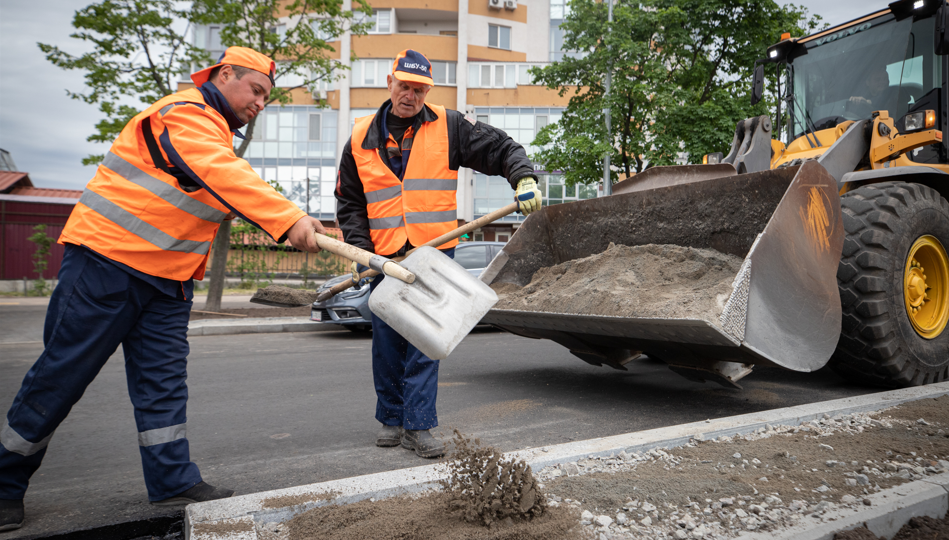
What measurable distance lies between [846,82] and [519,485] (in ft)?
17.9

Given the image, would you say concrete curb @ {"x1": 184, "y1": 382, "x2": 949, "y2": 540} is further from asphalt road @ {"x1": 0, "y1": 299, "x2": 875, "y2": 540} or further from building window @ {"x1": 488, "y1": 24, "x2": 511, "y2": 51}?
building window @ {"x1": 488, "y1": 24, "x2": 511, "y2": 51}

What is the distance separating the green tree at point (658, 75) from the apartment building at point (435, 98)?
13.8 m

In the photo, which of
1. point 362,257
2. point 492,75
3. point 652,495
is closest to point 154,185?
point 362,257

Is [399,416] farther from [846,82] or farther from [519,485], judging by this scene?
[846,82]

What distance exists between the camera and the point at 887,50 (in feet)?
17.4

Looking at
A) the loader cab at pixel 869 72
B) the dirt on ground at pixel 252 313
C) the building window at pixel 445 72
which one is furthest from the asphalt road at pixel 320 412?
the building window at pixel 445 72

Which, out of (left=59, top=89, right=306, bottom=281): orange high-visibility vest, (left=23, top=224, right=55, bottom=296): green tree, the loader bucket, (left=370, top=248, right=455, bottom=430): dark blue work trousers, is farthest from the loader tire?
(left=23, top=224, right=55, bottom=296): green tree

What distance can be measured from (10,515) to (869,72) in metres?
6.67

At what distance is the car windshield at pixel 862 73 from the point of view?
16.8 feet

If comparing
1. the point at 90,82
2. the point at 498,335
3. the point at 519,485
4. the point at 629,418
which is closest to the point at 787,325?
the point at 629,418

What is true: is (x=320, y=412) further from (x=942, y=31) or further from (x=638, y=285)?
(x=942, y=31)

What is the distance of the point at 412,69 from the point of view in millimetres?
3053

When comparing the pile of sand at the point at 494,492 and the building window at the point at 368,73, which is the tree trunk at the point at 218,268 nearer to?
the pile of sand at the point at 494,492

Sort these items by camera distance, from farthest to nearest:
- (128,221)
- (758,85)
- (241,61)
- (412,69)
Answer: (758,85) < (412,69) < (241,61) < (128,221)
